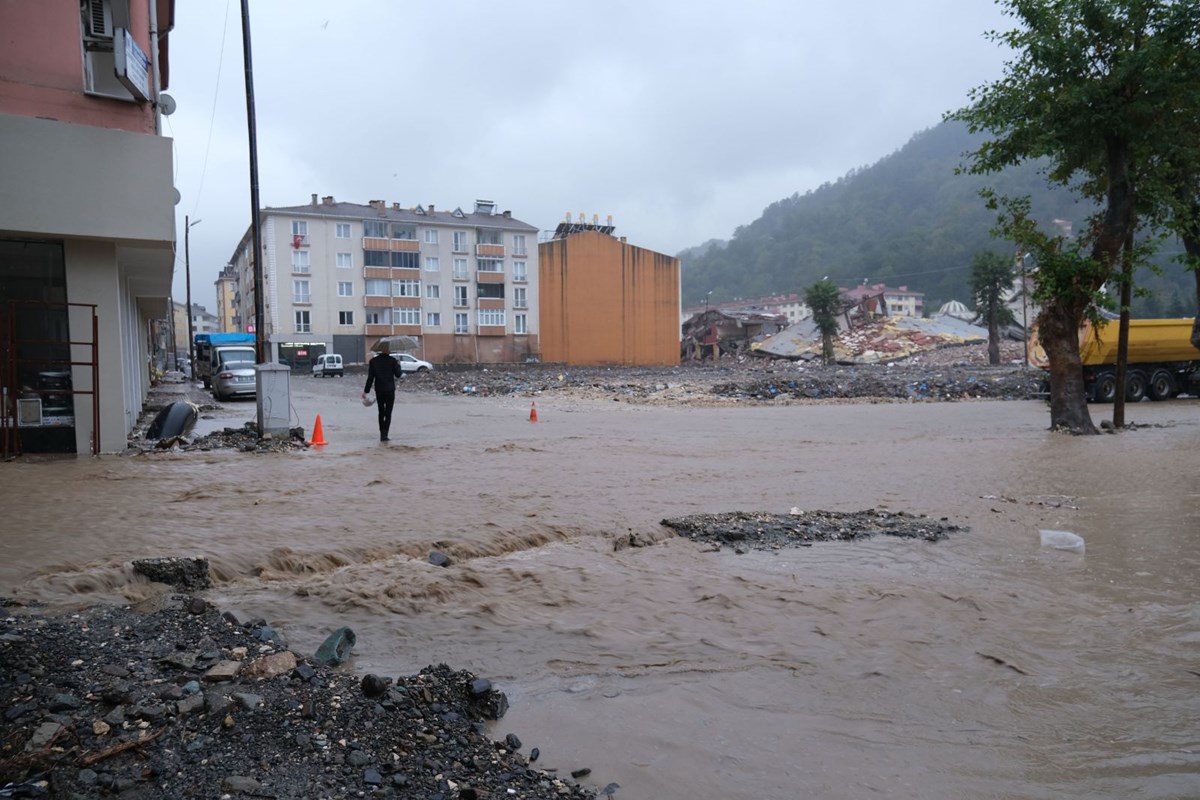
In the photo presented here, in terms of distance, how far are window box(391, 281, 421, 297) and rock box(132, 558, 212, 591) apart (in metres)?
65.2

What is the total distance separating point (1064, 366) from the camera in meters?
18.9

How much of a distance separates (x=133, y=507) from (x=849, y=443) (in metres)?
13.5

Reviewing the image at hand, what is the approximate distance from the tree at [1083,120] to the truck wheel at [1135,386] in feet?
44.8

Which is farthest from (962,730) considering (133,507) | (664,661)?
(133,507)

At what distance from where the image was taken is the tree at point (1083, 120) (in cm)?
1620

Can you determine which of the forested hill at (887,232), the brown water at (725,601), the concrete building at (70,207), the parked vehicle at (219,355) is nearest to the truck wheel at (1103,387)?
the brown water at (725,601)

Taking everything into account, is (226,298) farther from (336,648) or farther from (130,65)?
(336,648)

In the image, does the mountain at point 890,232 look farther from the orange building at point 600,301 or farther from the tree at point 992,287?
the tree at point 992,287

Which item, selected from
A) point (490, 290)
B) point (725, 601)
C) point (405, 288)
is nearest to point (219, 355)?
point (725, 601)

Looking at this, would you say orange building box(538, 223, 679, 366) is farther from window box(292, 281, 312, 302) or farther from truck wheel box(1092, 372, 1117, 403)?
truck wheel box(1092, 372, 1117, 403)

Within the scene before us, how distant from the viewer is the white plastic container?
7.91 m

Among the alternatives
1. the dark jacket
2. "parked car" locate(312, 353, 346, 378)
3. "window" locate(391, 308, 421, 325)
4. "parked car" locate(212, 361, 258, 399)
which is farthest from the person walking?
"window" locate(391, 308, 421, 325)

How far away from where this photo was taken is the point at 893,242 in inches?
4604

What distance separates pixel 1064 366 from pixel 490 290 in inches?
2269
